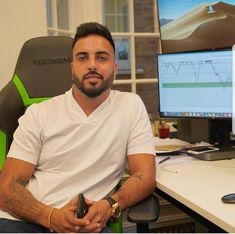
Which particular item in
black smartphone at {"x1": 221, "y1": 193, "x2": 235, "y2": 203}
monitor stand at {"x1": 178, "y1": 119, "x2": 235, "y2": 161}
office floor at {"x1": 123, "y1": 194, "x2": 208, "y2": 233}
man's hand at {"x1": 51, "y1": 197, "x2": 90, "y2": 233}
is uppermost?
monitor stand at {"x1": 178, "y1": 119, "x2": 235, "y2": 161}

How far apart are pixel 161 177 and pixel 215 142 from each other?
0.61 metres

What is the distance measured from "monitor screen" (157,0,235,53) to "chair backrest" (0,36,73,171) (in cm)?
97

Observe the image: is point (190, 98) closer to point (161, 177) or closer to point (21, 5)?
point (161, 177)

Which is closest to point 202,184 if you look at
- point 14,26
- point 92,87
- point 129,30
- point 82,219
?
point 82,219

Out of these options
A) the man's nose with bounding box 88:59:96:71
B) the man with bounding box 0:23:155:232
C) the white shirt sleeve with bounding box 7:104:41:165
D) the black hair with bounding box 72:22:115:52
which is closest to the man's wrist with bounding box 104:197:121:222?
the man with bounding box 0:23:155:232

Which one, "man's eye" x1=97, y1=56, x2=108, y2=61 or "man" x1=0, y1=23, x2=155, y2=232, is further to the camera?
"man's eye" x1=97, y1=56, x2=108, y2=61

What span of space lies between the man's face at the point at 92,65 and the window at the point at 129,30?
3.39 ft

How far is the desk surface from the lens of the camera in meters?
1.08

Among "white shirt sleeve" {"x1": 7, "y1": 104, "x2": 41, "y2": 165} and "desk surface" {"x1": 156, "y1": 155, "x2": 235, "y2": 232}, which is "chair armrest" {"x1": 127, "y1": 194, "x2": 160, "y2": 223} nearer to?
→ "desk surface" {"x1": 156, "y1": 155, "x2": 235, "y2": 232}

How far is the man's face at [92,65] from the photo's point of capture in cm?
157

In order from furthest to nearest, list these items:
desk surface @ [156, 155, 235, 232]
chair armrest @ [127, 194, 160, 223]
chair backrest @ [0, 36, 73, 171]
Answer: chair backrest @ [0, 36, 73, 171] → chair armrest @ [127, 194, 160, 223] → desk surface @ [156, 155, 235, 232]

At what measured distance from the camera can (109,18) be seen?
2746mm

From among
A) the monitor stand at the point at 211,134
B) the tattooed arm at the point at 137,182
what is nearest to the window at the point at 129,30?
the monitor stand at the point at 211,134

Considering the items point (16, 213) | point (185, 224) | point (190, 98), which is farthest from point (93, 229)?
point (185, 224)
